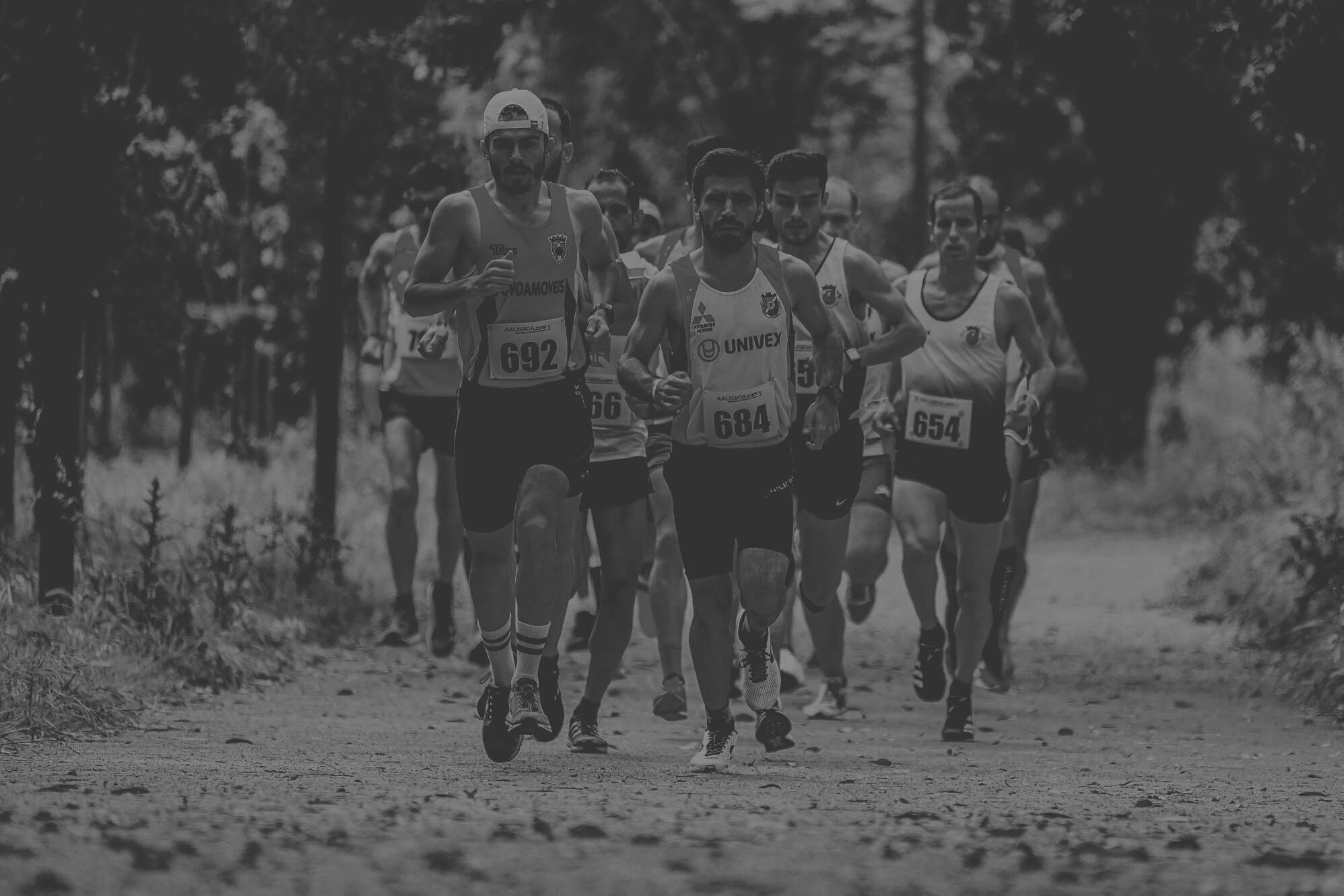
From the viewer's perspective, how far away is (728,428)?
7160 mm

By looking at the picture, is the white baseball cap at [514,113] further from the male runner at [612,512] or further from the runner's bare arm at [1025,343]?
the runner's bare arm at [1025,343]

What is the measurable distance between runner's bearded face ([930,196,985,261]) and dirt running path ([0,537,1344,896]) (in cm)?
225

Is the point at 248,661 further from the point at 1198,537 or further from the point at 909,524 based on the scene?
the point at 1198,537

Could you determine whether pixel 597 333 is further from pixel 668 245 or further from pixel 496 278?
pixel 668 245

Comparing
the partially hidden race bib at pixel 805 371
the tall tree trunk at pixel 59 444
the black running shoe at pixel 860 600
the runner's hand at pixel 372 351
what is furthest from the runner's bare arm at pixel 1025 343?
the tall tree trunk at pixel 59 444

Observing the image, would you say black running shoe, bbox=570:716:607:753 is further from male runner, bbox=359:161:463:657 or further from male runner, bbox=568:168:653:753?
male runner, bbox=359:161:463:657

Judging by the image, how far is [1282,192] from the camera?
635 inches

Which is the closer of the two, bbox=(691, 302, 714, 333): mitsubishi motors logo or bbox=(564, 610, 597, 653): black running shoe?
bbox=(691, 302, 714, 333): mitsubishi motors logo

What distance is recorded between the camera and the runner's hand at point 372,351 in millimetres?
11141

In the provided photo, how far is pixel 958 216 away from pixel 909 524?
1500 mm

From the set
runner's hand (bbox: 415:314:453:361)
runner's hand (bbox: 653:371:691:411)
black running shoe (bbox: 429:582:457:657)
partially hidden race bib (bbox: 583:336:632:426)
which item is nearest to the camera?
runner's hand (bbox: 653:371:691:411)

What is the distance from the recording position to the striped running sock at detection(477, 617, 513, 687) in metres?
7.31

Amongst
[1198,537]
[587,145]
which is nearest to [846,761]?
[1198,537]

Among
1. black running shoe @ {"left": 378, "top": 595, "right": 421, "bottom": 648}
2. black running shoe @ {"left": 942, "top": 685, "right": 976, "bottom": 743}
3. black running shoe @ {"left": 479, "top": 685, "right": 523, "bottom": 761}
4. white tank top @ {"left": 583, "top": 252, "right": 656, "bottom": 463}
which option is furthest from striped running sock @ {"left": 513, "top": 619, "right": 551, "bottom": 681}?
black running shoe @ {"left": 378, "top": 595, "right": 421, "bottom": 648}
